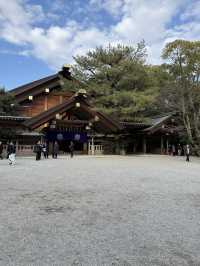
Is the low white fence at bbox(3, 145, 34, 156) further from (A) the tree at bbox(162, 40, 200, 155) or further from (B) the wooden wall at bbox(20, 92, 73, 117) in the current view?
(A) the tree at bbox(162, 40, 200, 155)

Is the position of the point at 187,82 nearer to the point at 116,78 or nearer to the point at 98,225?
the point at 116,78

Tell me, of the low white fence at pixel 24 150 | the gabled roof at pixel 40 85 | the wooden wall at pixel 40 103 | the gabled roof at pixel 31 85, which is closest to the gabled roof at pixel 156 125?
the wooden wall at pixel 40 103

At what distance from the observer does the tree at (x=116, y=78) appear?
25156 millimetres

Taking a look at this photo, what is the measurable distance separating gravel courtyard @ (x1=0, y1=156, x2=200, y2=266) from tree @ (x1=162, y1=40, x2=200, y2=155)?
56.0ft

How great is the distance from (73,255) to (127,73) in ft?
76.6

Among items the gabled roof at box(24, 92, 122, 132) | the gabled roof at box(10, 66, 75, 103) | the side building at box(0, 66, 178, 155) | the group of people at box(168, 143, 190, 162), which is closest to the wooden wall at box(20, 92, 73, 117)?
the side building at box(0, 66, 178, 155)

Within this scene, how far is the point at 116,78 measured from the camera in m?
26.4

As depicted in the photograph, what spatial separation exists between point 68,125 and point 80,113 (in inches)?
73.9

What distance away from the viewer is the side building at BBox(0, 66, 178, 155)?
A: 23.2m

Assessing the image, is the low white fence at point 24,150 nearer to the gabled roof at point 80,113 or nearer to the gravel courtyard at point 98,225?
the gabled roof at point 80,113

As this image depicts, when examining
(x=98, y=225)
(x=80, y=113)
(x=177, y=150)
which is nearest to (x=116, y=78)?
(x=80, y=113)

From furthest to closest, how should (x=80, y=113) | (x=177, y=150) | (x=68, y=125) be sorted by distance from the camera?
1. (x=177, y=150)
2. (x=80, y=113)
3. (x=68, y=125)

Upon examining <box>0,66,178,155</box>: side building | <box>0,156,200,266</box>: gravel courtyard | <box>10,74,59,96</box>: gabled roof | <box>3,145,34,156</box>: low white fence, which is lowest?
<box>0,156,200,266</box>: gravel courtyard

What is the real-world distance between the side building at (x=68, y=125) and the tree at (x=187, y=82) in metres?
2.93
